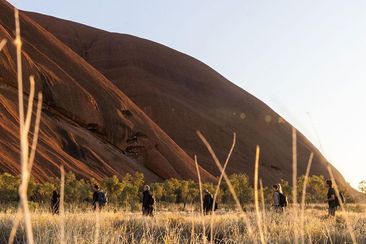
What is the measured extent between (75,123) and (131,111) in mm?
10375

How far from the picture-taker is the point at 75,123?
181 ft

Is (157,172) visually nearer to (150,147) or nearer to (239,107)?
(150,147)

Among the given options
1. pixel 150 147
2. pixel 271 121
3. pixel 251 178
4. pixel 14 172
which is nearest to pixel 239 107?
pixel 271 121

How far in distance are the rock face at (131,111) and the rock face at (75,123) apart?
118mm

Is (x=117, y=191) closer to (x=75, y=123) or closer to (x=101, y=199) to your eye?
(x=75, y=123)

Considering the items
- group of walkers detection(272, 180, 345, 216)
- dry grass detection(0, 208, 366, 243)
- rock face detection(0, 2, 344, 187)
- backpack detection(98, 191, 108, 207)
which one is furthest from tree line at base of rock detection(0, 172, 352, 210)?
dry grass detection(0, 208, 366, 243)

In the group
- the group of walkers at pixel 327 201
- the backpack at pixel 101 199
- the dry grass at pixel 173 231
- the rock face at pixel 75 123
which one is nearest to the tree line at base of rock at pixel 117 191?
the rock face at pixel 75 123

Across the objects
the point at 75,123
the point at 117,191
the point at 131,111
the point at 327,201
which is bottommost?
the point at 327,201

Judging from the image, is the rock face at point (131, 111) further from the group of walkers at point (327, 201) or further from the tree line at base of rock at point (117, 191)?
the group of walkers at point (327, 201)

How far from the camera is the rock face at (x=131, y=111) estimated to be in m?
48.8

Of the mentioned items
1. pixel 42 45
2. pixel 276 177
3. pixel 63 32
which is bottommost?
pixel 276 177

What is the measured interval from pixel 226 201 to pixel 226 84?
62.5m

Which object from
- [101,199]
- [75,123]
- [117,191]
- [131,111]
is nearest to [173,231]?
[101,199]

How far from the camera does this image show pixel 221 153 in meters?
83.6
